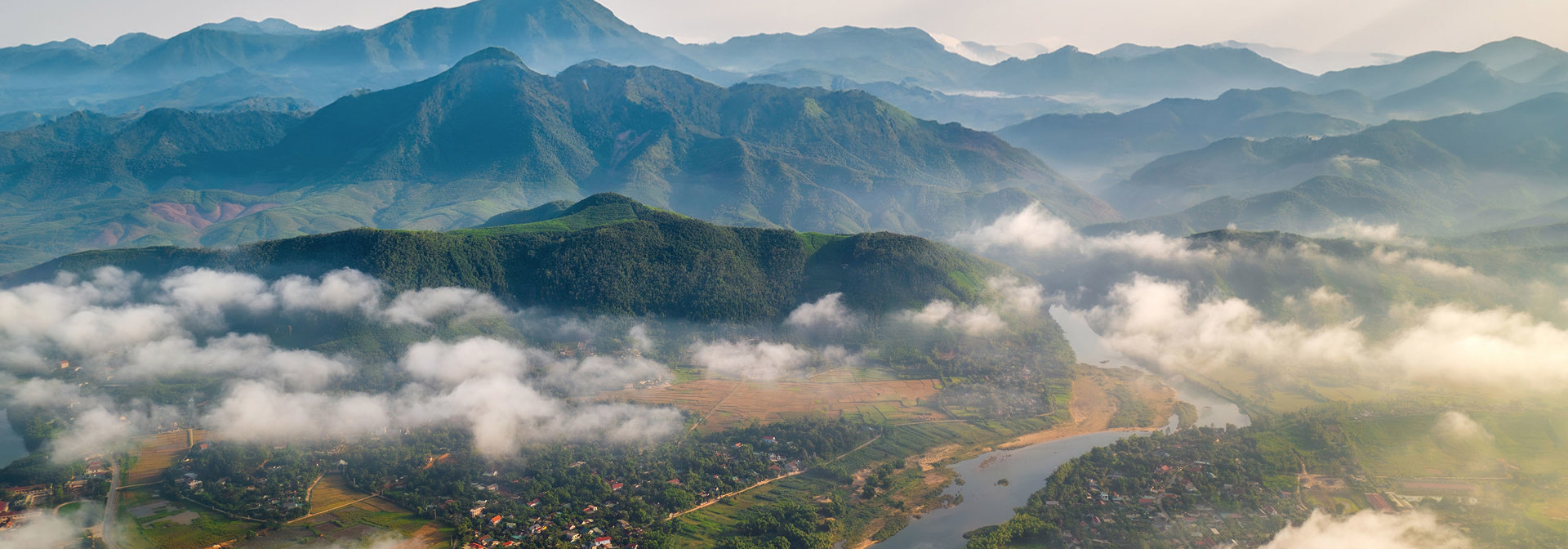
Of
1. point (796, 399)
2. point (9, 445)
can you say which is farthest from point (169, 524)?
point (796, 399)

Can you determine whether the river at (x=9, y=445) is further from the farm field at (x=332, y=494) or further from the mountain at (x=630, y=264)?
the mountain at (x=630, y=264)

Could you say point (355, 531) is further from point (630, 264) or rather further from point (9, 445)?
point (630, 264)

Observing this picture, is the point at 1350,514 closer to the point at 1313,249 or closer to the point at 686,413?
the point at 686,413

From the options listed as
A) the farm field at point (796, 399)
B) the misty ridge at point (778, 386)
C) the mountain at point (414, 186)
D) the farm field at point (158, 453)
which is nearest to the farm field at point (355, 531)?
the misty ridge at point (778, 386)

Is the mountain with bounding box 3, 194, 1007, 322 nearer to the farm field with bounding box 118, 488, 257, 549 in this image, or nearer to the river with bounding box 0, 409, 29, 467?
the river with bounding box 0, 409, 29, 467

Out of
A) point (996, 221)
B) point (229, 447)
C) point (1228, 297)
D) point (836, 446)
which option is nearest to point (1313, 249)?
point (1228, 297)

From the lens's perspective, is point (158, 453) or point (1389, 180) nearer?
point (158, 453)

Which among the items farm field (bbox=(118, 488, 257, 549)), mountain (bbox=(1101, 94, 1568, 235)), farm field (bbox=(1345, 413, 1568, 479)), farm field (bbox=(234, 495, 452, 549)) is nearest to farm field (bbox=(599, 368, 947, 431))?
farm field (bbox=(234, 495, 452, 549))
